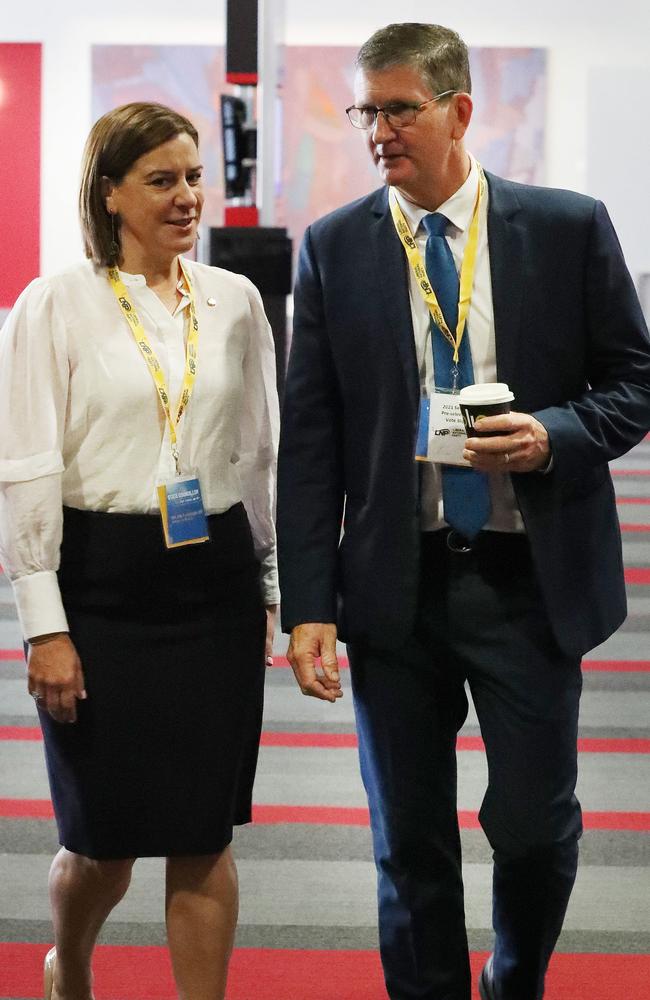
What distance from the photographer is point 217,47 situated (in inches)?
528

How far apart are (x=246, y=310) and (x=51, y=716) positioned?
71 cm

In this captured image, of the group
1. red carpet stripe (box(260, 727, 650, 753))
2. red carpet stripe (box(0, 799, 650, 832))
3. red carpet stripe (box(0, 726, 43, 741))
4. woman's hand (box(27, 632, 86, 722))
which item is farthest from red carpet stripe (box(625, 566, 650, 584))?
woman's hand (box(27, 632, 86, 722))

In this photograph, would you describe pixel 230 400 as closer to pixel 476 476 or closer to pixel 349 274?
pixel 349 274

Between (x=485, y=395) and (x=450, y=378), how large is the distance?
0.18m

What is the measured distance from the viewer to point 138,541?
81.2 inches

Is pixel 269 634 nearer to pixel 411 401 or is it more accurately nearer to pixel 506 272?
pixel 411 401

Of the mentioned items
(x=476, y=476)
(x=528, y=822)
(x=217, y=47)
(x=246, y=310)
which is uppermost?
(x=217, y=47)

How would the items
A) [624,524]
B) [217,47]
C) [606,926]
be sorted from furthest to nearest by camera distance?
[217,47] < [624,524] < [606,926]

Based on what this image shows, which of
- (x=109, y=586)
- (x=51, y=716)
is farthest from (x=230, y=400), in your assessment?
(x=51, y=716)

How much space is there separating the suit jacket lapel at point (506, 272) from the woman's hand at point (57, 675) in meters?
0.75

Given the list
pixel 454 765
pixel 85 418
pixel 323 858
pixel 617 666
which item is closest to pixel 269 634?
pixel 454 765

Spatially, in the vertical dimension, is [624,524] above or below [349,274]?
below

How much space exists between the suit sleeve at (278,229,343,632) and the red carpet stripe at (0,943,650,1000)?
31.1 inches

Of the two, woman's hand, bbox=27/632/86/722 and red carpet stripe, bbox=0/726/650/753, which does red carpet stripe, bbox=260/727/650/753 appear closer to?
red carpet stripe, bbox=0/726/650/753
